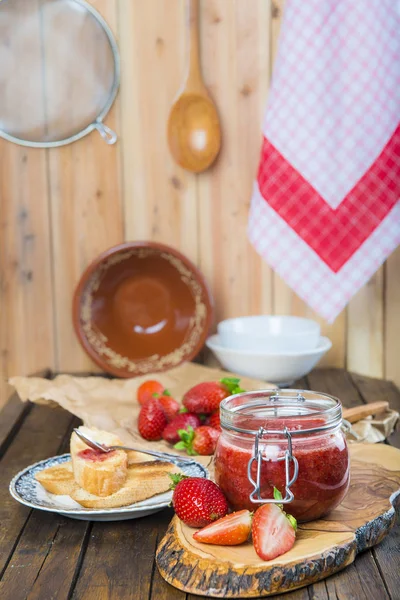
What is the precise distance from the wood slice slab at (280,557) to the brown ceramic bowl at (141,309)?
0.87 meters

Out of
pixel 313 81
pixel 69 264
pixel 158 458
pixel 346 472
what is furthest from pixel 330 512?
pixel 69 264

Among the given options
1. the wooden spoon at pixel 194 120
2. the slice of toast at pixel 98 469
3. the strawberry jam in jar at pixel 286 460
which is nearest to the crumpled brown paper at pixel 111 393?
the slice of toast at pixel 98 469

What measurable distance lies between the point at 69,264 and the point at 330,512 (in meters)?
1.09

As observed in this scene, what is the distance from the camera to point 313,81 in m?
1.41

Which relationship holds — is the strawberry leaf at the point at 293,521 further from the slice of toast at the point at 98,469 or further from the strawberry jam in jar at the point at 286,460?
the slice of toast at the point at 98,469

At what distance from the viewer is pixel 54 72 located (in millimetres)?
1644

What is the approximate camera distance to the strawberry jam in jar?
2.37 ft

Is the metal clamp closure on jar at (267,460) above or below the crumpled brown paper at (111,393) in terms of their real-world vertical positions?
above

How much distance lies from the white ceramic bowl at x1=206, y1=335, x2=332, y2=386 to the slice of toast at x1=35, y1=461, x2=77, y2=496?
0.62 metres

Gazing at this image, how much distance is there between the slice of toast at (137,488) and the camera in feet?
2.69

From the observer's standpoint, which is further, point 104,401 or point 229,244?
point 229,244

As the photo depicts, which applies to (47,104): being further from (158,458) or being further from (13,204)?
(158,458)

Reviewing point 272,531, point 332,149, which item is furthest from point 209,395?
point 332,149

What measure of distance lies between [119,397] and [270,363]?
297mm
